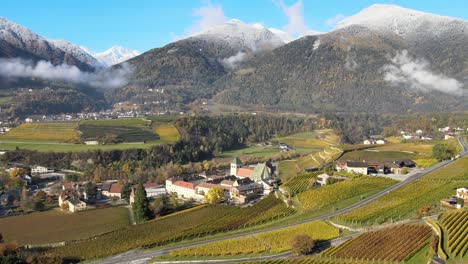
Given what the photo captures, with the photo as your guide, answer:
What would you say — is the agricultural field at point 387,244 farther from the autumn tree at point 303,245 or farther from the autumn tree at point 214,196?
the autumn tree at point 214,196

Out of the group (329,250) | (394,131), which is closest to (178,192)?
(329,250)

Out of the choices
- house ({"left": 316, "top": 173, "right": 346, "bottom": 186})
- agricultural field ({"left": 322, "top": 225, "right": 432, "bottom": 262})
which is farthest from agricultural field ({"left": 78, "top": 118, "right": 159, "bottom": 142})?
agricultural field ({"left": 322, "top": 225, "right": 432, "bottom": 262})

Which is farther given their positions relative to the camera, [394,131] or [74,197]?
[394,131]

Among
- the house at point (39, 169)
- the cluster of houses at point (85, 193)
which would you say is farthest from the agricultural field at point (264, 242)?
the house at point (39, 169)

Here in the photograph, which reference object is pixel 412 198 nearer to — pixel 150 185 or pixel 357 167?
pixel 357 167

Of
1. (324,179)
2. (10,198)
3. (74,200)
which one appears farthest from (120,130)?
(324,179)

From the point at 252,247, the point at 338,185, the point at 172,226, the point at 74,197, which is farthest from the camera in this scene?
the point at 74,197

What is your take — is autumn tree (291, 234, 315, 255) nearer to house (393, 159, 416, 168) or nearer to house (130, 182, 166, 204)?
house (130, 182, 166, 204)

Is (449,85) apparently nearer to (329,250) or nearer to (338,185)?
(338,185)
